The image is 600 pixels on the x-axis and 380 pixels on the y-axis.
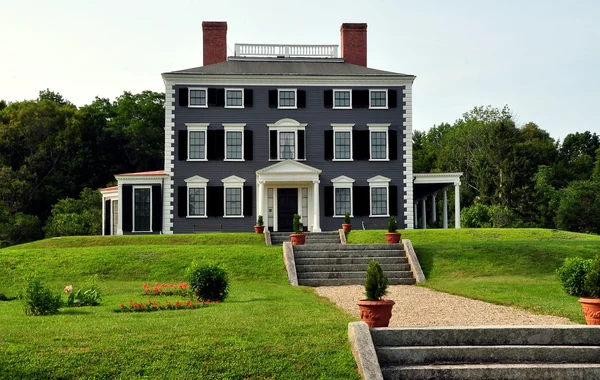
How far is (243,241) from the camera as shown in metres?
27.8

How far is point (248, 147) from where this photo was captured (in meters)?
34.2

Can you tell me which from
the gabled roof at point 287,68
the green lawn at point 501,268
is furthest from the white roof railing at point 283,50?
the green lawn at point 501,268

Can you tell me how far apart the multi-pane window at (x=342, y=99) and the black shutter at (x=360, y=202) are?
14.0 ft

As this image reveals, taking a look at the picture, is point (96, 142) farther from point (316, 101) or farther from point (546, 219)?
point (546, 219)

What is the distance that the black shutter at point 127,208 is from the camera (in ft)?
110

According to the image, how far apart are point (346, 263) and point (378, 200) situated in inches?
496

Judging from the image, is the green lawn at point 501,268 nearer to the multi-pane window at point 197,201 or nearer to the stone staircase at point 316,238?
the stone staircase at point 316,238

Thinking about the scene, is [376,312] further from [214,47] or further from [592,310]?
[214,47]

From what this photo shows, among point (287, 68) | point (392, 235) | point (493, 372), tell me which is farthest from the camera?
point (287, 68)

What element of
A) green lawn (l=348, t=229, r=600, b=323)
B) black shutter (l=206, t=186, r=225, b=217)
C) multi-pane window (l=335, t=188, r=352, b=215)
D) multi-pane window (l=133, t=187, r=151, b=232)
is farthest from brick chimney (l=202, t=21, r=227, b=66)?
green lawn (l=348, t=229, r=600, b=323)

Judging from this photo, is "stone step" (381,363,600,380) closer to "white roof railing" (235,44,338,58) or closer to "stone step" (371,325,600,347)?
"stone step" (371,325,600,347)

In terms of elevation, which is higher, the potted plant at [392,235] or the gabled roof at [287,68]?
the gabled roof at [287,68]

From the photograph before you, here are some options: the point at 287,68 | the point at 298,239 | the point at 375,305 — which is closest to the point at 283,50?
the point at 287,68

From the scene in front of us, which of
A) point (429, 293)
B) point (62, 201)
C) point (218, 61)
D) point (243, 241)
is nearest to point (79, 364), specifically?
point (429, 293)
